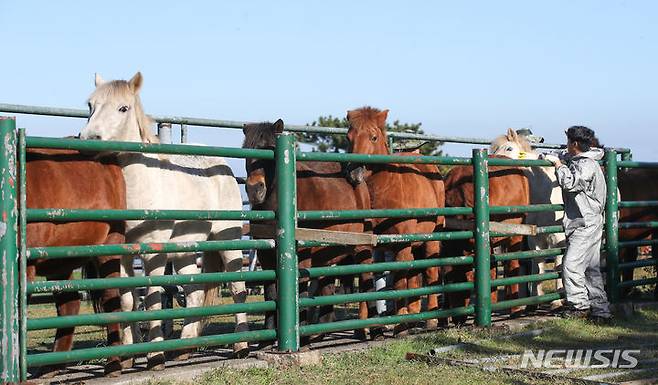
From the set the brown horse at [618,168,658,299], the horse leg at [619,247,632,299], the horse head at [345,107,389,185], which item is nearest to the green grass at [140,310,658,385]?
the horse head at [345,107,389,185]

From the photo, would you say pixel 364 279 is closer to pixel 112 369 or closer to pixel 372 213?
pixel 372 213

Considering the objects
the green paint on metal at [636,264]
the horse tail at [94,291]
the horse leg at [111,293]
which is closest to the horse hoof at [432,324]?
the green paint on metal at [636,264]

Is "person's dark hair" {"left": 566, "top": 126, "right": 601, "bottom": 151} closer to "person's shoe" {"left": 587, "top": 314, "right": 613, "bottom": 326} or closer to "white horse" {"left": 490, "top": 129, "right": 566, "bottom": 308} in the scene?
"white horse" {"left": 490, "top": 129, "right": 566, "bottom": 308}

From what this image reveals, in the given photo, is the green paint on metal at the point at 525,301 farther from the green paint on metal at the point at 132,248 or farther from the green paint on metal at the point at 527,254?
the green paint on metal at the point at 132,248

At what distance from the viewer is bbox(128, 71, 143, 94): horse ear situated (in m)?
7.41

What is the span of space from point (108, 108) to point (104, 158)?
0.59 m

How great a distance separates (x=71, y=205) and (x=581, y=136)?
526 cm

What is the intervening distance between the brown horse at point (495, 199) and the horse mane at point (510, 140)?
47.2 inches

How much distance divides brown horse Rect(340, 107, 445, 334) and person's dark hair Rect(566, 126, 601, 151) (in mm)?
1494

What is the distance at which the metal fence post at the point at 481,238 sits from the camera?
8.72 metres

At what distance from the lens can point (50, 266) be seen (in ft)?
20.6

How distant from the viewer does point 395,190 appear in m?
8.95

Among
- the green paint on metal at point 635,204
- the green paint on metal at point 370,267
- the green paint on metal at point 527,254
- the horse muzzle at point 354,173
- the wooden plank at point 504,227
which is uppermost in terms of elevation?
the horse muzzle at point 354,173

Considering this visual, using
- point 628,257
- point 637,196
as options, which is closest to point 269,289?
point 637,196
